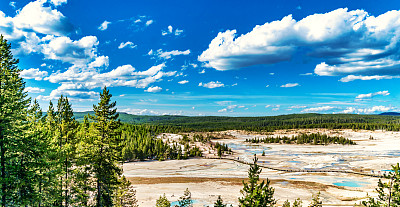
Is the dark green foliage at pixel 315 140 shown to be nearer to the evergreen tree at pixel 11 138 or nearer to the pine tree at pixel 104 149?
the pine tree at pixel 104 149

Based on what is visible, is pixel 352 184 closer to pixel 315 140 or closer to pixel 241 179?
pixel 241 179

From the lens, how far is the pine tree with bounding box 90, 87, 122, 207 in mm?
18703

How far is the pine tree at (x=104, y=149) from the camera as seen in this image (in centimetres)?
1870

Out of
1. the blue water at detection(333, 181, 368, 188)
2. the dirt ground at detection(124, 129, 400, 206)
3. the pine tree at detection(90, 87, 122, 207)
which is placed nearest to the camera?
the pine tree at detection(90, 87, 122, 207)

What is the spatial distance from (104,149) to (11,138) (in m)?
6.23

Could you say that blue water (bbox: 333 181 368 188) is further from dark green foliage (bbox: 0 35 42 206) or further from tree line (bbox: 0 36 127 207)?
dark green foliage (bbox: 0 35 42 206)

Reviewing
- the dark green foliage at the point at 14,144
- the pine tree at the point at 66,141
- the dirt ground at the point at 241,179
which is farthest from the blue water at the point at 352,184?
the dark green foliage at the point at 14,144

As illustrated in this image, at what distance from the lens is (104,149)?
1908 cm

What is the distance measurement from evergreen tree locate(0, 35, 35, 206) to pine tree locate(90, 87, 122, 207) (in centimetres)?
440

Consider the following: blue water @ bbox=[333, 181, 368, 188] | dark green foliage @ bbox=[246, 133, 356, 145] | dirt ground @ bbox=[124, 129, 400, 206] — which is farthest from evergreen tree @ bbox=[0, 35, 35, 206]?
dark green foliage @ bbox=[246, 133, 356, 145]

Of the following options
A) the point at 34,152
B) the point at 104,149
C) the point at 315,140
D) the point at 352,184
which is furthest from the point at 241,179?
the point at 315,140

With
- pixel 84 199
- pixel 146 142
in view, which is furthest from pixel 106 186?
pixel 146 142

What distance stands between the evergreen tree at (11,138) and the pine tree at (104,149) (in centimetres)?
440

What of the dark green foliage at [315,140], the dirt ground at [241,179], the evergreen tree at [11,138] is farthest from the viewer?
the dark green foliage at [315,140]
